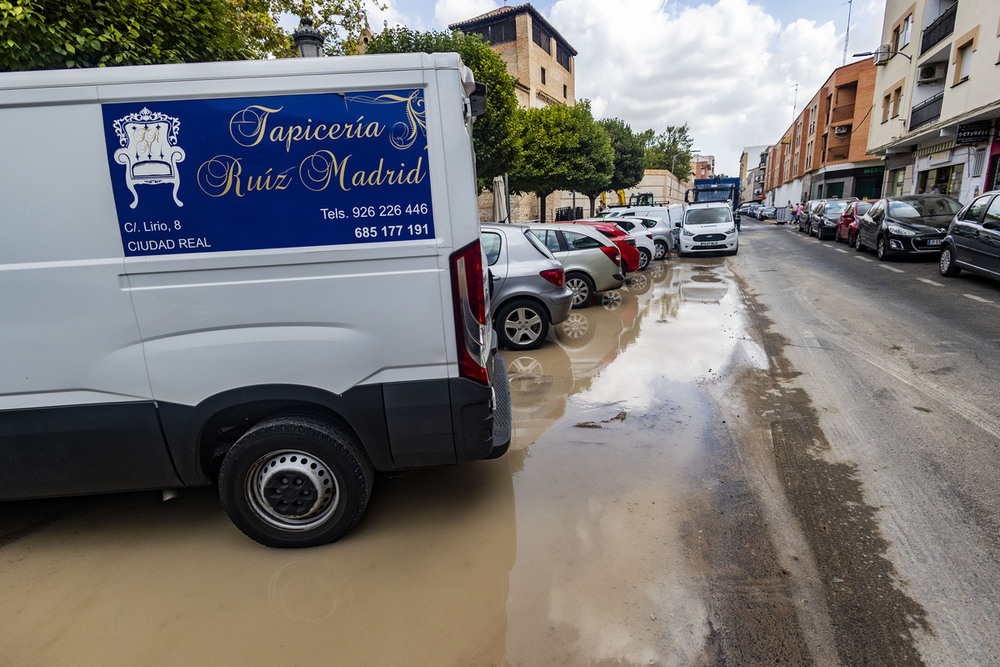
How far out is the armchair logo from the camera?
2480 millimetres

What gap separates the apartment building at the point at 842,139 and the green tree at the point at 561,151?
21779 mm

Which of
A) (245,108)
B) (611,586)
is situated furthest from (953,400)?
(245,108)

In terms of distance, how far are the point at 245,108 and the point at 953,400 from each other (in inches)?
231

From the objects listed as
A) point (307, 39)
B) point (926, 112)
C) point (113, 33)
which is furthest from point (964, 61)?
point (113, 33)

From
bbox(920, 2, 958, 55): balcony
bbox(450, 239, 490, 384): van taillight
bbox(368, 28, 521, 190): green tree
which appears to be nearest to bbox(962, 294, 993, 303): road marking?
bbox(450, 239, 490, 384): van taillight

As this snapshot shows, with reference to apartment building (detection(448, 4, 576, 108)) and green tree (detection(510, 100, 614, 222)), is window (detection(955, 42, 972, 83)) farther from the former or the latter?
apartment building (detection(448, 4, 576, 108))

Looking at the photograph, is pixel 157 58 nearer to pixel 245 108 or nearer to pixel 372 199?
pixel 245 108

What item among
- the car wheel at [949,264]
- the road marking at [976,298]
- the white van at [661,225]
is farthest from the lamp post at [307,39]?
the white van at [661,225]

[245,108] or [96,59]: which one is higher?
[96,59]

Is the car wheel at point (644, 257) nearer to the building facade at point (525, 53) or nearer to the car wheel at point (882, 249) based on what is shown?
the car wheel at point (882, 249)

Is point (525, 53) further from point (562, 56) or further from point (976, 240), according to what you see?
point (976, 240)

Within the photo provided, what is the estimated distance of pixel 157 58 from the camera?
4977mm

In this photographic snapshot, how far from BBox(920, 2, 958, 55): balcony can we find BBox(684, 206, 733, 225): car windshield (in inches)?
503

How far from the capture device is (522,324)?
6930 millimetres
